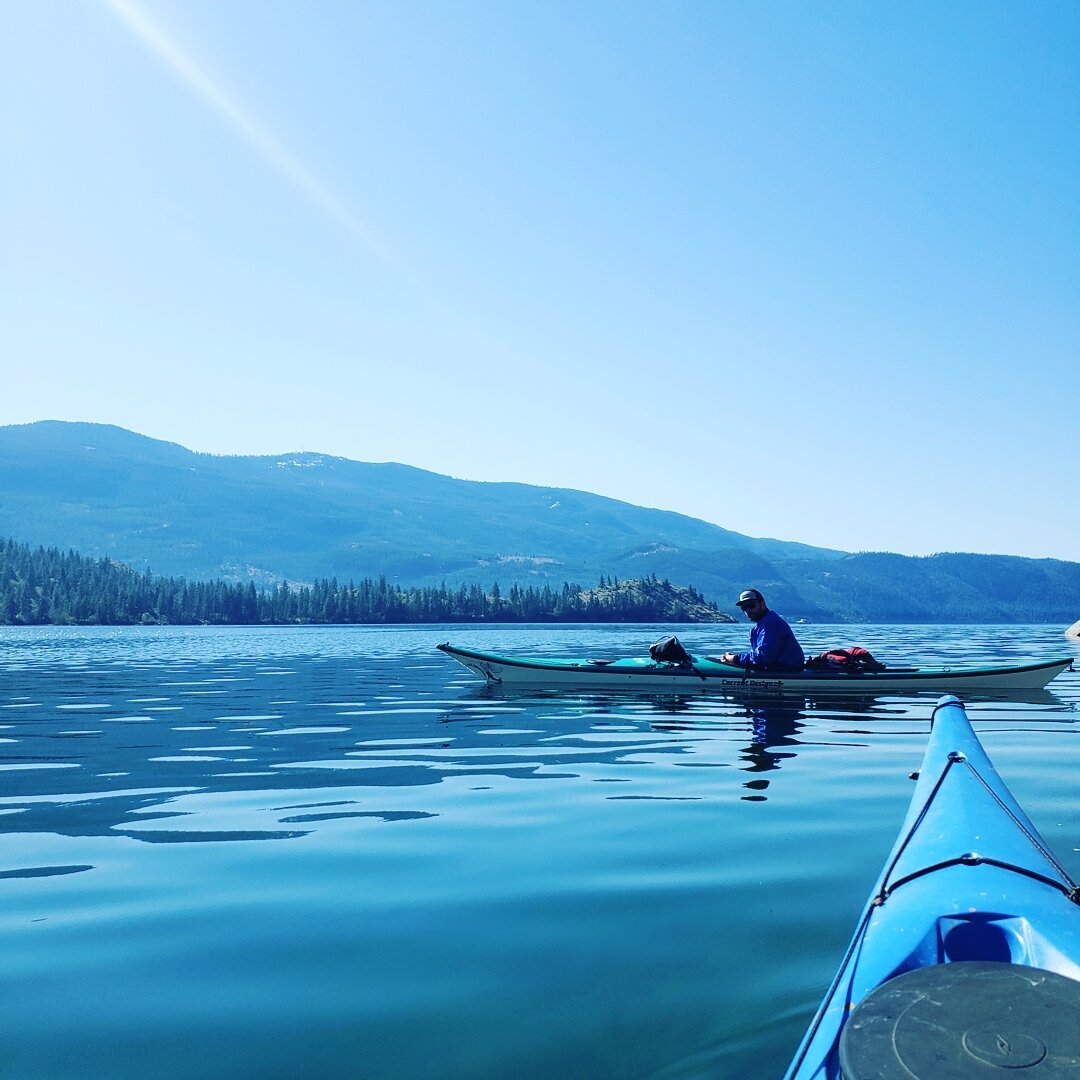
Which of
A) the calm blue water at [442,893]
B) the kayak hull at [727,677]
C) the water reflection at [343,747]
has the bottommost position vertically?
the water reflection at [343,747]

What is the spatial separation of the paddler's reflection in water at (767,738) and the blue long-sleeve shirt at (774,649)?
1.15 metres

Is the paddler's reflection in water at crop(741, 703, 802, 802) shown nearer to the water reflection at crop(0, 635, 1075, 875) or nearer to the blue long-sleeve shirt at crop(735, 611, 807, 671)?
the water reflection at crop(0, 635, 1075, 875)

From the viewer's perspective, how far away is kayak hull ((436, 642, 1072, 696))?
25.3m

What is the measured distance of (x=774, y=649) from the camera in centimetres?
2523

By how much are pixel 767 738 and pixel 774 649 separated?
258 inches

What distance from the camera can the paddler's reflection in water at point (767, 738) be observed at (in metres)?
13.9

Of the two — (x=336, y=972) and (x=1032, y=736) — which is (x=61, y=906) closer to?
(x=336, y=972)

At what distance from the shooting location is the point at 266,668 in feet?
148

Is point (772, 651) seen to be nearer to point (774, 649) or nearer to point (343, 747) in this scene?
point (774, 649)

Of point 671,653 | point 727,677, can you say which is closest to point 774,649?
point 727,677

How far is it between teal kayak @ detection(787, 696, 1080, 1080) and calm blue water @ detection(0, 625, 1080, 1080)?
1.05 metres

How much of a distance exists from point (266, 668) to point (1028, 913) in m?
43.4

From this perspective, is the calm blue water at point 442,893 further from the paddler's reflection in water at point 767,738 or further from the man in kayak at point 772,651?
the man in kayak at point 772,651

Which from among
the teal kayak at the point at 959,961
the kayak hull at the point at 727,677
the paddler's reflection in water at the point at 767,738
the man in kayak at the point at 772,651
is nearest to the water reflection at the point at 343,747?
the paddler's reflection in water at the point at 767,738
